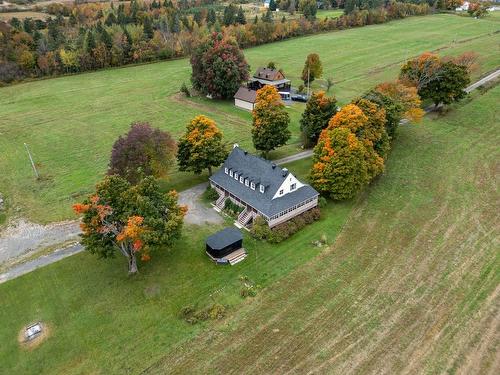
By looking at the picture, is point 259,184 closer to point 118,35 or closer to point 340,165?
point 340,165

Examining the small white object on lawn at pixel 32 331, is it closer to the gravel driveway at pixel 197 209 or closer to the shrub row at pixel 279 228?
Answer: the gravel driveway at pixel 197 209

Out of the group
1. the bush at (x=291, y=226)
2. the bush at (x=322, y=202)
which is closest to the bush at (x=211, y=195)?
the bush at (x=291, y=226)

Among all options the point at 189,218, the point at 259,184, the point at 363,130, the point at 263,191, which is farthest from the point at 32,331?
the point at 363,130

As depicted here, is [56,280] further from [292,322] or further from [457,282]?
[457,282]

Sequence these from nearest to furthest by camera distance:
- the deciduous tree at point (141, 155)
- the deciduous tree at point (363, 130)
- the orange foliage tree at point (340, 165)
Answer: the orange foliage tree at point (340, 165)
the deciduous tree at point (141, 155)
the deciduous tree at point (363, 130)

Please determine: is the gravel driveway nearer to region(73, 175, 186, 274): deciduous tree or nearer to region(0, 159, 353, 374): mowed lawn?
region(0, 159, 353, 374): mowed lawn

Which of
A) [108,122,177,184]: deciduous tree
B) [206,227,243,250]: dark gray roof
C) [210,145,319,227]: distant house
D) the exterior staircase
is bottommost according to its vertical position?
the exterior staircase

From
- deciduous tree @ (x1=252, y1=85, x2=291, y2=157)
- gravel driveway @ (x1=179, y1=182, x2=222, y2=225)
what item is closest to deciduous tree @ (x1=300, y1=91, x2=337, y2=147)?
deciduous tree @ (x1=252, y1=85, x2=291, y2=157)
